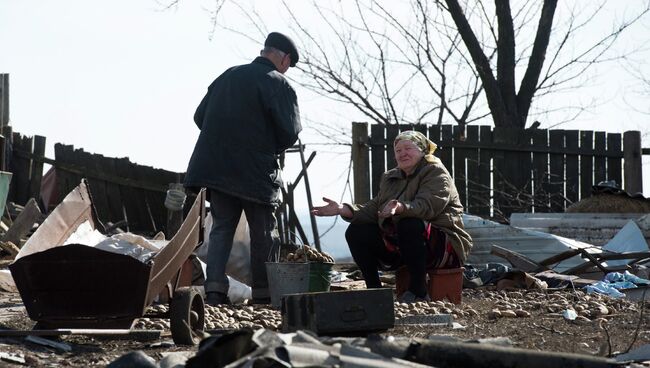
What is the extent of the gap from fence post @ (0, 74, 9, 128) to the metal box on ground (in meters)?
10.8

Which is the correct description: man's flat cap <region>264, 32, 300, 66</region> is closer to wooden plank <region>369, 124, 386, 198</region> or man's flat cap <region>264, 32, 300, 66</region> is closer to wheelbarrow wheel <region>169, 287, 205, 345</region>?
wheelbarrow wheel <region>169, 287, 205, 345</region>

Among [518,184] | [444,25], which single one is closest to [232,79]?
[518,184]

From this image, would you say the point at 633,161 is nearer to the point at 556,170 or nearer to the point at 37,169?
the point at 556,170

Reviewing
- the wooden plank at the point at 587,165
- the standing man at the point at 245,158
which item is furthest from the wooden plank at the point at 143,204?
the standing man at the point at 245,158

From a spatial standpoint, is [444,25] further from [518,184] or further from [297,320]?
[297,320]

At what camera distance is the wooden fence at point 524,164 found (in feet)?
43.1

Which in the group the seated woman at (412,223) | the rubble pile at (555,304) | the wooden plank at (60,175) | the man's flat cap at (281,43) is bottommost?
the rubble pile at (555,304)

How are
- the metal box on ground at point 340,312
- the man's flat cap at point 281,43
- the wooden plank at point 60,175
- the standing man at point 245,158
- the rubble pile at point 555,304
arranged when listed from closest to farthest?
the metal box on ground at point 340,312 < the rubble pile at point 555,304 < the standing man at point 245,158 < the man's flat cap at point 281,43 < the wooden plank at point 60,175

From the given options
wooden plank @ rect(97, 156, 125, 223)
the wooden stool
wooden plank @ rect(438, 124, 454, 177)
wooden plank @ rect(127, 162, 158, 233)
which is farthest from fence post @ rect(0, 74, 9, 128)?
the wooden stool

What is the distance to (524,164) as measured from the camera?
13242 millimetres

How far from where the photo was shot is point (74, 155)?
15086 mm

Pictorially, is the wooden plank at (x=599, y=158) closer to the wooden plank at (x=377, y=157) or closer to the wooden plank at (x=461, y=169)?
the wooden plank at (x=461, y=169)

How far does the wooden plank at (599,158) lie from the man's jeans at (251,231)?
18.7ft

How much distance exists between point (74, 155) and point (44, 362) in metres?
9.99
